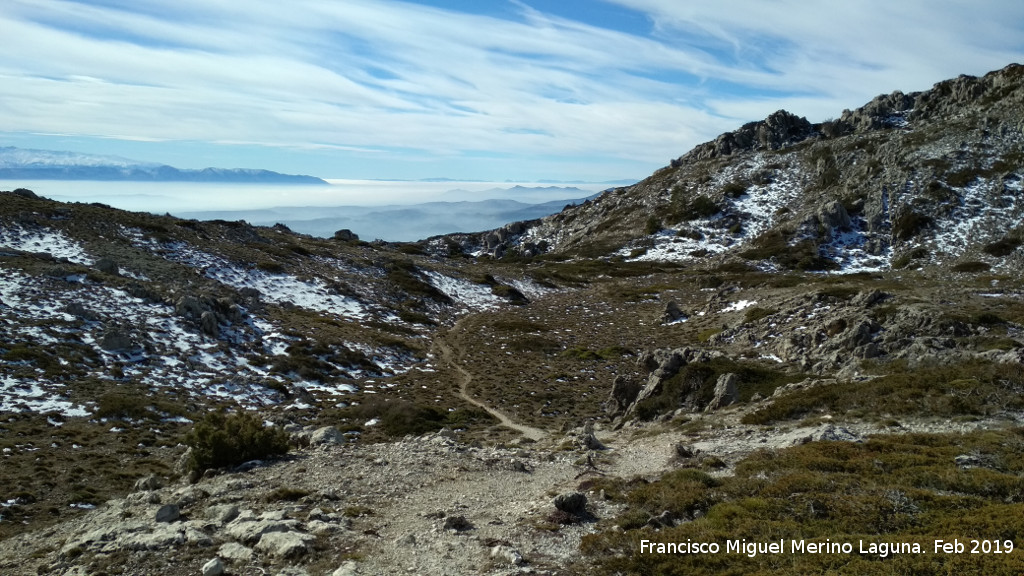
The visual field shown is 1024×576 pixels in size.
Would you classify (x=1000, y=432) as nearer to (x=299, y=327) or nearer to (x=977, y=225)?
(x=299, y=327)

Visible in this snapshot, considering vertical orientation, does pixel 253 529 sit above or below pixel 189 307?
below

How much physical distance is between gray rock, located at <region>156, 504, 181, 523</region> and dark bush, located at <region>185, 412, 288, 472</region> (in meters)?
3.95

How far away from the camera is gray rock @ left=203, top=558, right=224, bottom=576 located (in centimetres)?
1144

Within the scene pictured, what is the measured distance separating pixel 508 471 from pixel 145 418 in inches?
770

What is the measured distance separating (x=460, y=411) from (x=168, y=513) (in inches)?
729

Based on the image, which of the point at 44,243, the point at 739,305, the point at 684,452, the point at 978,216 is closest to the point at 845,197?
the point at 978,216

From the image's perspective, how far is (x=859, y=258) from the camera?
90312 mm

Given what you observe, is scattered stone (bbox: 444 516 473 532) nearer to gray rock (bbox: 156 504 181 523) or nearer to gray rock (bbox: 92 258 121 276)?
gray rock (bbox: 156 504 181 523)

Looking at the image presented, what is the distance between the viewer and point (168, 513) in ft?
48.0

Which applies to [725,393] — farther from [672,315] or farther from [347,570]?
[672,315]

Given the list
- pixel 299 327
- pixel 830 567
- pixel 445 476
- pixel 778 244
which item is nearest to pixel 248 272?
pixel 299 327

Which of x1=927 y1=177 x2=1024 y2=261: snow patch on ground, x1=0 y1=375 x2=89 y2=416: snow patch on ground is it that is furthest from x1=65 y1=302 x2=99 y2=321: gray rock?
x1=927 y1=177 x2=1024 y2=261: snow patch on ground

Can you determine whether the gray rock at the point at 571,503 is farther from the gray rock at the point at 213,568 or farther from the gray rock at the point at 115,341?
the gray rock at the point at 115,341

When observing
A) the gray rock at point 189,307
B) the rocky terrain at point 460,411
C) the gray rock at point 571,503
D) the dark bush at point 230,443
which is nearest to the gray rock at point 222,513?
the rocky terrain at point 460,411
